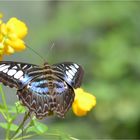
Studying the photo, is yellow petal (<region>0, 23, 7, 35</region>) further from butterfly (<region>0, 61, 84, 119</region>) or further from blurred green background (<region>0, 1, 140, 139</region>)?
blurred green background (<region>0, 1, 140, 139</region>)

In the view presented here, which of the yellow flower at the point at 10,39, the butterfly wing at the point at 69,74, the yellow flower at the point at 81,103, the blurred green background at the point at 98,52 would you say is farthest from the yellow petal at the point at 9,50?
the blurred green background at the point at 98,52

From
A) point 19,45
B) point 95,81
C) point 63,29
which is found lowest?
point 95,81

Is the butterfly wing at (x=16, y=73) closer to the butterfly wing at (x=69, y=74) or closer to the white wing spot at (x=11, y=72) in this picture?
the white wing spot at (x=11, y=72)

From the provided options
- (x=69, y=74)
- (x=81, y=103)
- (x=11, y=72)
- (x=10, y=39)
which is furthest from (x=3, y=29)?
(x=81, y=103)

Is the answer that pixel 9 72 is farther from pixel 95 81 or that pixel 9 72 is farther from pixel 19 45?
pixel 95 81

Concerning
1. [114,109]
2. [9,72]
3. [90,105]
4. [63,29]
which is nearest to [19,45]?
[9,72]

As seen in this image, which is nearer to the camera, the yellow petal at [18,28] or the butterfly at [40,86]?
the butterfly at [40,86]

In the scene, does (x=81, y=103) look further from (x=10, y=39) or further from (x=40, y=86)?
(x=10, y=39)
